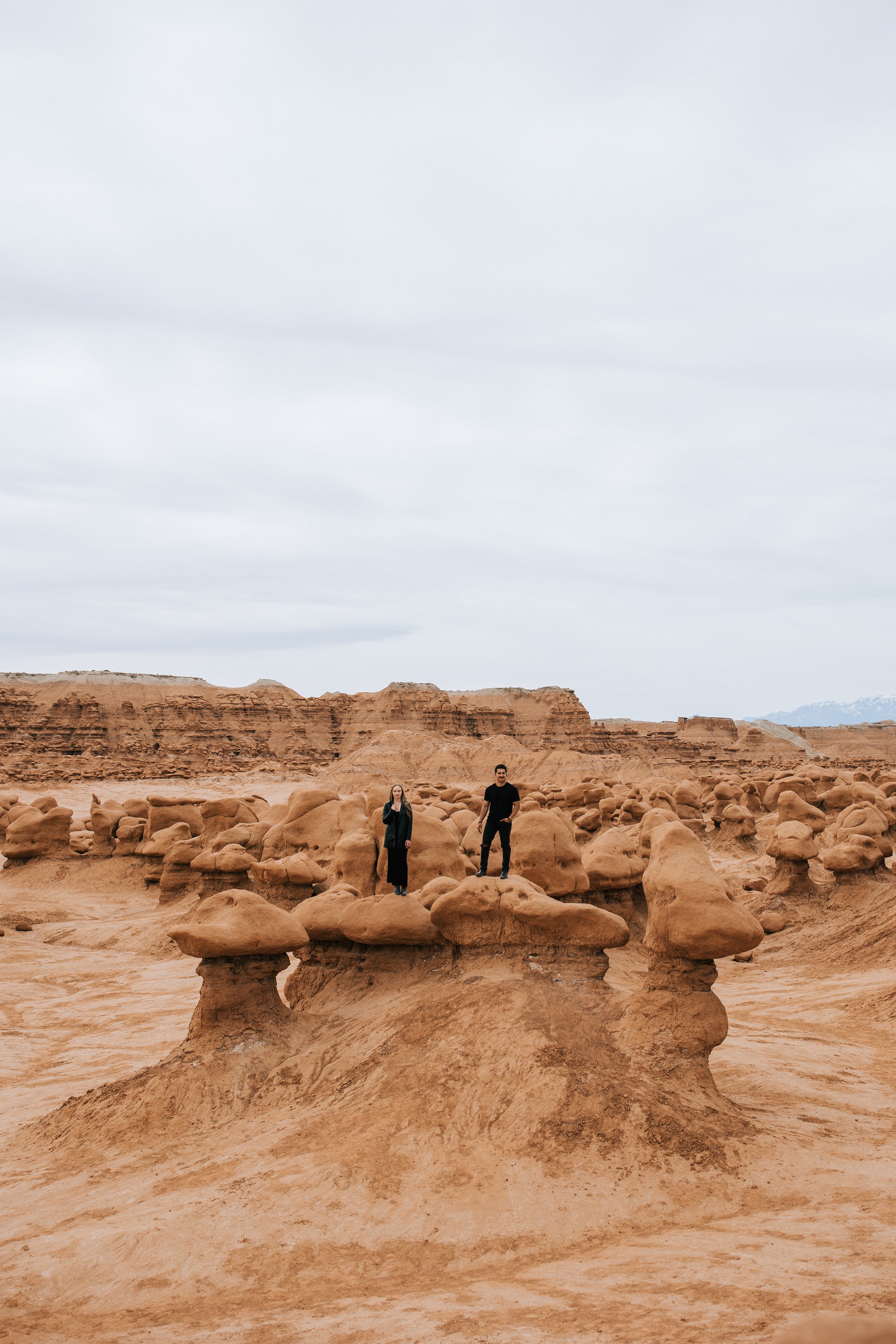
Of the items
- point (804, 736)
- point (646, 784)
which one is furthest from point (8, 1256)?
point (804, 736)

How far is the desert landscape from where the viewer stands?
3.62m

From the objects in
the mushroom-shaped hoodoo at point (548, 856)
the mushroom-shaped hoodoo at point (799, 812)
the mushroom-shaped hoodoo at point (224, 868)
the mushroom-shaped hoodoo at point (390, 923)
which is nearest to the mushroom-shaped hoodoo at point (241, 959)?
the mushroom-shaped hoodoo at point (390, 923)

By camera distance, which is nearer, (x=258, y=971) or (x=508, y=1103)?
(x=508, y=1103)

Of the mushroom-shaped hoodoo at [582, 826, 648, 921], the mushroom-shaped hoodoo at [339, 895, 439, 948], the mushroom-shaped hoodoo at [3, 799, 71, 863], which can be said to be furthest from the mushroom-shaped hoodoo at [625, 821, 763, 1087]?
the mushroom-shaped hoodoo at [3, 799, 71, 863]

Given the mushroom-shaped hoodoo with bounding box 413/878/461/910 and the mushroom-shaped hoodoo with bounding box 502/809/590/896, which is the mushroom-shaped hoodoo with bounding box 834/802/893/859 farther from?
the mushroom-shaped hoodoo with bounding box 413/878/461/910

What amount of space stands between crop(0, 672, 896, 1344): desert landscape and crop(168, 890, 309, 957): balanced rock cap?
22 mm

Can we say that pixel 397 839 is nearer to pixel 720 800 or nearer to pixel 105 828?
pixel 105 828

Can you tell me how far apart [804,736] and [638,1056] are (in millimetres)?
81632

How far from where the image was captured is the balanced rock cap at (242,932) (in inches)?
245

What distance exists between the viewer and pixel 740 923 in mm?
5414

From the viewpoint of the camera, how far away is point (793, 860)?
483 inches

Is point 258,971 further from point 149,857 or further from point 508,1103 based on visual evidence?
point 149,857

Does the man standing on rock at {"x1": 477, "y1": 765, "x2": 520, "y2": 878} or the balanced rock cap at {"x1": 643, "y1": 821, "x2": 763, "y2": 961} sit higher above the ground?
the man standing on rock at {"x1": 477, "y1": 765, "x2": 520, "y2": 878}

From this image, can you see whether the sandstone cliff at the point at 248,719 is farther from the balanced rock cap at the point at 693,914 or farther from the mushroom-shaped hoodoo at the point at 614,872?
the balanced rock cap at the point at 693,914
